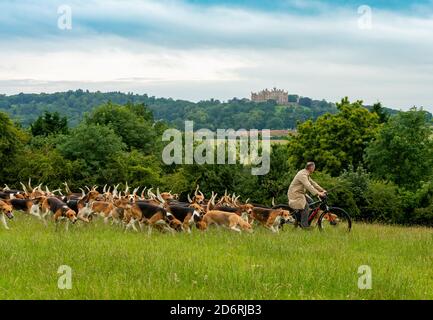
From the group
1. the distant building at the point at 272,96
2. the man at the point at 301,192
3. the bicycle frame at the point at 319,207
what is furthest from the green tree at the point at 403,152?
the distant building at the point at 272,96

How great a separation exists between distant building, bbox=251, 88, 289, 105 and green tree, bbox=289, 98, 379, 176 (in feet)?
332

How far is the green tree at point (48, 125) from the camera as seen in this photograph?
72.1m

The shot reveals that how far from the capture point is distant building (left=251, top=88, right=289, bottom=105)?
559 ft

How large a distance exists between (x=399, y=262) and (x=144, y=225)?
815 cm

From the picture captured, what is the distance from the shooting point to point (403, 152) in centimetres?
5756

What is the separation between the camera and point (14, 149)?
152 ft

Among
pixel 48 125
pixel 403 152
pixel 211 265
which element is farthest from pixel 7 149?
pixel 211 265

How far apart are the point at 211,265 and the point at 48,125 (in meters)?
64.2

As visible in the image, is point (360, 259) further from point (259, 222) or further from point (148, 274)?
point (259, 222)

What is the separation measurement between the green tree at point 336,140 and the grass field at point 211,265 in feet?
143

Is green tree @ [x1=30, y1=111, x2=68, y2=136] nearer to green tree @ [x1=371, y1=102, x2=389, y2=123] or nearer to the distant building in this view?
green tree @ [x1=371, y1=102, x2=389, y2=123]

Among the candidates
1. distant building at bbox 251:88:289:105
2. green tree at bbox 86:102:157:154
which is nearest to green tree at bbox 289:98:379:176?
green tree at bbox 86:102:157:154

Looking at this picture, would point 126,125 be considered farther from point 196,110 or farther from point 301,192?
point 196,110
